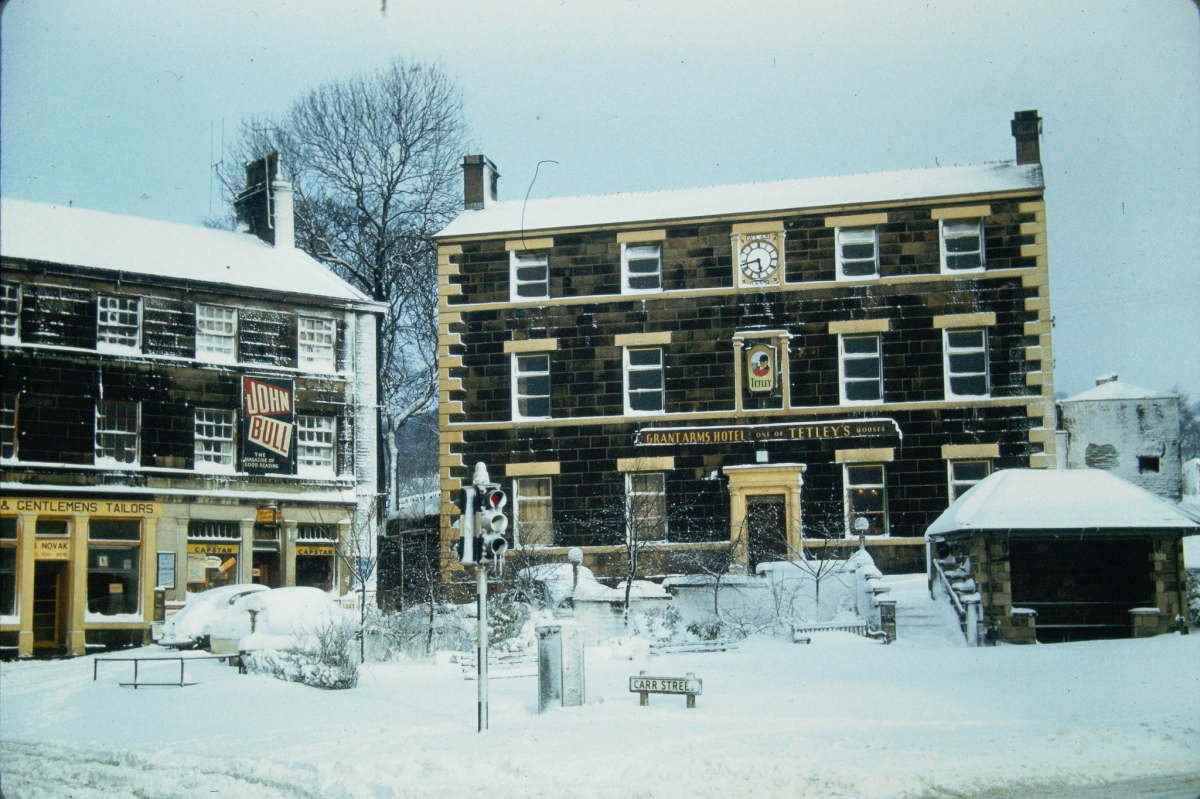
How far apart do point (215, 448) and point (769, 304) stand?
37.9 ft

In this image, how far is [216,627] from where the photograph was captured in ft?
59.7

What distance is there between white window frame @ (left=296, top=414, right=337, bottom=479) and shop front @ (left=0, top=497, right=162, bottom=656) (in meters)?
2.43

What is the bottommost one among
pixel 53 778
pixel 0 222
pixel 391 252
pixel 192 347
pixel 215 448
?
pixel 53 778

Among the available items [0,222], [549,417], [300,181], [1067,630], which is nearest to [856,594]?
[1067,630]

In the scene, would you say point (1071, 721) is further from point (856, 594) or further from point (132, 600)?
point (132, 600)

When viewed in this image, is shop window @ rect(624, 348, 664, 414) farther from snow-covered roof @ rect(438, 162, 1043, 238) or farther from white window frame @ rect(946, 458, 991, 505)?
white window frame @ rect(946, 458, 991, 505)

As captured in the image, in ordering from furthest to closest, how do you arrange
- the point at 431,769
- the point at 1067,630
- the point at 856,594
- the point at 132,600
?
1. the point at 856,594
2. the point at 1067,630
3. the point at 132,600
4. the point at 431,769

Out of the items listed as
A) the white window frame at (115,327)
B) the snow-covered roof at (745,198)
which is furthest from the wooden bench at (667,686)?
the snow-covered roof at (745,198)

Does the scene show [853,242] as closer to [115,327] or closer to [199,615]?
[115,327]

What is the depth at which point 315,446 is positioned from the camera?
19.6 metres

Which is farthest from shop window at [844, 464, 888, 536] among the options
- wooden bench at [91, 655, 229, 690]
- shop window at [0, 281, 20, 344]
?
shop window at [0, 281, 20, 344]

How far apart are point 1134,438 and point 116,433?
58.7 ft

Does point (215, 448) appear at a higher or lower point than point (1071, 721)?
higher

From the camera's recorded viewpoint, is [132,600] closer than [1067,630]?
Yes
